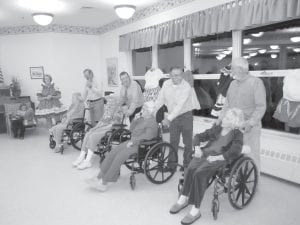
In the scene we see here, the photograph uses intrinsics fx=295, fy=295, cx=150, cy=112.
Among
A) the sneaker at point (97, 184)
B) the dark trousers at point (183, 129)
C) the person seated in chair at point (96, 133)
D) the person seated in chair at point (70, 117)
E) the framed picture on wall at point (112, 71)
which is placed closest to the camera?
the sneaker at point (97, 184)

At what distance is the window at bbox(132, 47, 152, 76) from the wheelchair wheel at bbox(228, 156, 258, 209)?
3.67 metres

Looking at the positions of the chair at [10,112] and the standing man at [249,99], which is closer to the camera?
the standing man at [249,99]

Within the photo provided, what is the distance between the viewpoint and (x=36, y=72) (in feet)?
23.6

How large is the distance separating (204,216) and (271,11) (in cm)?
223

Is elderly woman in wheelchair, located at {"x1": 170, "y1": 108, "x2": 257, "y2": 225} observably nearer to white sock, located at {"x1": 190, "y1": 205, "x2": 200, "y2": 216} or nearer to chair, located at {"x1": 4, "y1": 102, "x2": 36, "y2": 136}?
white sock, located at {"x1": 190, "y1": 205, "x2": 200, "y2": 216}

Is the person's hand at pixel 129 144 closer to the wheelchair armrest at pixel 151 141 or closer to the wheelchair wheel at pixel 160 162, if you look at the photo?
the wheelchair armrest at pixel 151 141

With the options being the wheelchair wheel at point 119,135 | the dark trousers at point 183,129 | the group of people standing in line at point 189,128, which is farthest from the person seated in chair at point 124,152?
the wheelchair wheel at point 119,135

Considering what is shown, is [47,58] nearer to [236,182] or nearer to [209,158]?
[209,158]

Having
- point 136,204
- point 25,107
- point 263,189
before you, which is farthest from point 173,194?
point 25,107

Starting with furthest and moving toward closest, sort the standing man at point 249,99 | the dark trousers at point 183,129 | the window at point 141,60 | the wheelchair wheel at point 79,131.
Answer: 1. the window at point 141,60
2. the wheelchair wheel at point 79,131
3. the dark trousers at point 183,129
4. the standing man at point 249,99

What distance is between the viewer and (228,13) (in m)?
3.72

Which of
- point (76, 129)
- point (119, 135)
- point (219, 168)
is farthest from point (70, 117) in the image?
point (219, 168)

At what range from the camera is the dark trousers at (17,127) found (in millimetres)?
6145

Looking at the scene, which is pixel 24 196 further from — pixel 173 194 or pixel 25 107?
pixel 25 107
